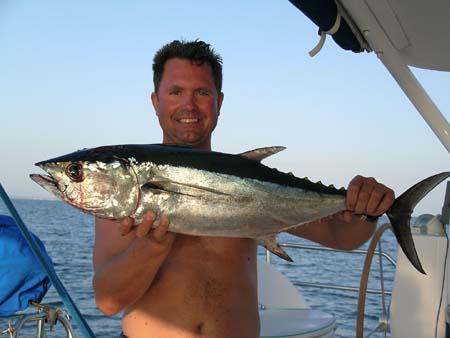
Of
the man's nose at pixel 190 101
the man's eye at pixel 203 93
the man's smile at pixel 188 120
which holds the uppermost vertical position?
the man's eye at pixel 203 93

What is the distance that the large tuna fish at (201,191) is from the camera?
196cm

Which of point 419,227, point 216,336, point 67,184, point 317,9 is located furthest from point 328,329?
point 67,184

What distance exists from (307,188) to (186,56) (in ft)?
2.98

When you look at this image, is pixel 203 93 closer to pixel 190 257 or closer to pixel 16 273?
pixel 190 257

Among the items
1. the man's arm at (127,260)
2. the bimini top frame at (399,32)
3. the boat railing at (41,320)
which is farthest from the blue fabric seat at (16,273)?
the bimini top frame at (399,32)

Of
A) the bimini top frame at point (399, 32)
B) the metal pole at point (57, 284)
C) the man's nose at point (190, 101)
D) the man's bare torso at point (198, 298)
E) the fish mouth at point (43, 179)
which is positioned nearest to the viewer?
the fish mouth at point (43, 179)

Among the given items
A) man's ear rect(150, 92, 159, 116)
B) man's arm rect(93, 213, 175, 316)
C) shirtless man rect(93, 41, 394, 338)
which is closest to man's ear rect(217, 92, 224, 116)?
shirtless man rect(93, 41, 394, 338)

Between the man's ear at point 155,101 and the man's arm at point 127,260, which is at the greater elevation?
the man's ear at point 155,101

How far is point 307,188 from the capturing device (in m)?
2.33

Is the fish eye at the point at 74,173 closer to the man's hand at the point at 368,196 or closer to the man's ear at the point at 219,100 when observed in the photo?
the man's ear at the point at 219,100

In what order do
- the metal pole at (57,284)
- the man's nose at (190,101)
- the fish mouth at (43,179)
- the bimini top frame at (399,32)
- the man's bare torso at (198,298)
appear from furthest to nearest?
the bimini top frame at (399,32) → the man's nose at (190,101) → the man's bare torso at (198,298) → the metal pole at (57,284) → the fish mouth at (43,179)

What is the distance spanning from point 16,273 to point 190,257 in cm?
99

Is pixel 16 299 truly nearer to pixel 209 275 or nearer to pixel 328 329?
pixel 209 275

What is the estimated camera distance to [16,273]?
9.14ft
